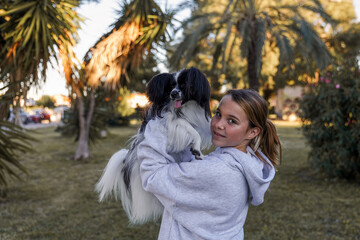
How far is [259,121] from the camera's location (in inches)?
62.1

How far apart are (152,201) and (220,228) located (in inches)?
18.3

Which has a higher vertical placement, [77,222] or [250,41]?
[250,41]

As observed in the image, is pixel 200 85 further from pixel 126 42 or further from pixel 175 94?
pixel 126 42

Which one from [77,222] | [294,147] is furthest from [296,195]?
[294,147]

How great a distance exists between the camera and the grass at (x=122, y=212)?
13.8 feet

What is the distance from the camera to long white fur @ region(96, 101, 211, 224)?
162cm

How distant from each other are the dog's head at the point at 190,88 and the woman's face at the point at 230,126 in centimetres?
17

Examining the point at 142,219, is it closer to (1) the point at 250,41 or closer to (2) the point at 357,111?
(2) the point at 357,111

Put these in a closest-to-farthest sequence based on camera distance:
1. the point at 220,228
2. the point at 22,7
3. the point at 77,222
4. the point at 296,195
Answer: the point at 220,228 → the point at 22,7 → the point at 77,222 → the point at 296,195

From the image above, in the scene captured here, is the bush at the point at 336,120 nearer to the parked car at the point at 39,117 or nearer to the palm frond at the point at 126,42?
the palm frond at the point at 126,42

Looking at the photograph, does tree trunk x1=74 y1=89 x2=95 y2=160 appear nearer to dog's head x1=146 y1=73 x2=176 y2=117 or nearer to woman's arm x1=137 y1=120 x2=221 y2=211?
dog's head x1=146 y1=73 x2=176 y2=117

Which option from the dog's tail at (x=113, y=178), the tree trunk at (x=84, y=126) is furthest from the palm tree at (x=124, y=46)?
the dog's tail at (x=113, y=178)

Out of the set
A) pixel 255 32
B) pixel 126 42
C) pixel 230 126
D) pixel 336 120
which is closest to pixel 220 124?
pixel 230 126

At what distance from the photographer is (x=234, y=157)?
147cm
